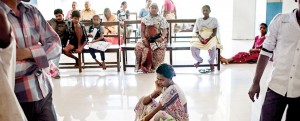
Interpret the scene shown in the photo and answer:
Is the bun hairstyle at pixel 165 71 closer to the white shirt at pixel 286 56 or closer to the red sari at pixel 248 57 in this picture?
the white shirt at pixel 286 56

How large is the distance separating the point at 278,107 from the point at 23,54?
137 centimetres

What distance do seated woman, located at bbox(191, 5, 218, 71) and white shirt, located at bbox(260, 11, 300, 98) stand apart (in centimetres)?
347

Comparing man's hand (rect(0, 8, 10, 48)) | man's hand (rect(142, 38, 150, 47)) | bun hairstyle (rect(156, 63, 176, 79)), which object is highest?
man's hand (rect(0, 8, 10, 48))

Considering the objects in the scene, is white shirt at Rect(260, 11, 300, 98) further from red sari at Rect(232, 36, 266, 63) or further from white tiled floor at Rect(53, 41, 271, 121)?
red sari at Rect(232, 36, 266, 63)

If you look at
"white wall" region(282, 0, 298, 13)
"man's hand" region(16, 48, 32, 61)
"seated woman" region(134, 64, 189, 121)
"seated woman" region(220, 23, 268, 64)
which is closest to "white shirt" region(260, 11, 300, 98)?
"seated woman" region(134, 64, 189, 121)

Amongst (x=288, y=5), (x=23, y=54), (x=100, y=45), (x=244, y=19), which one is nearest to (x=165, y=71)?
(x=23, y=54)

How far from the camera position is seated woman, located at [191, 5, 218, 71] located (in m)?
5.36

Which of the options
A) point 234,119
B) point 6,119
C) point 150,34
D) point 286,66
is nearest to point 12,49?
point 6,119

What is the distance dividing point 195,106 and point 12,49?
8.76 feet

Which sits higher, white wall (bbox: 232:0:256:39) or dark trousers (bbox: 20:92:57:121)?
white wall (bbox: 232:0:256:39)

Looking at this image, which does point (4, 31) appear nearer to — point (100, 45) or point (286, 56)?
point (286, 56)

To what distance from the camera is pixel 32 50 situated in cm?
154

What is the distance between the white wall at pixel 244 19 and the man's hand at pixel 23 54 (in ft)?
25.9

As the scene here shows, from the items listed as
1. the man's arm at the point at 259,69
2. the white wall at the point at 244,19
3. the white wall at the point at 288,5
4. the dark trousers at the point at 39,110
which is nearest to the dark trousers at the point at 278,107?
the man's arm at the point at 259,69
